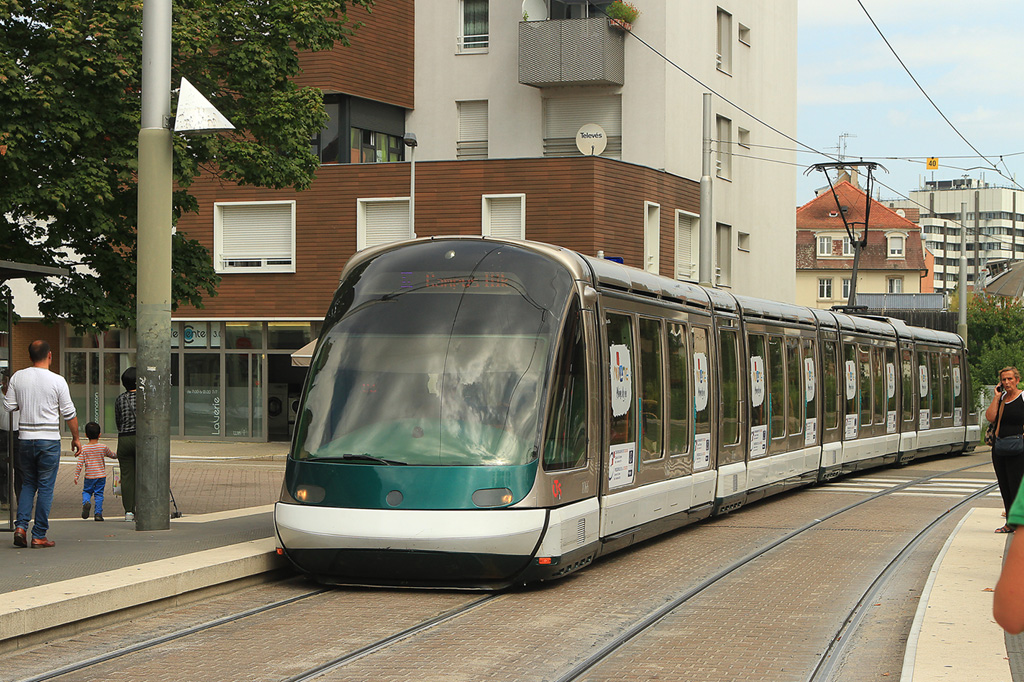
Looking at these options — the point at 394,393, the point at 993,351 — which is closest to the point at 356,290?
the point at 394,393

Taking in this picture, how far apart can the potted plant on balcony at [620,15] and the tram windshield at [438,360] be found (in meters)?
24.5

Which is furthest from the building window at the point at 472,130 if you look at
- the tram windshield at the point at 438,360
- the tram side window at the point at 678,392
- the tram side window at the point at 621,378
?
the tram windshield at the point at 438,360

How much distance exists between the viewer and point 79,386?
116 feet

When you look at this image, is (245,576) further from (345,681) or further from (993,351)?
(993,351)

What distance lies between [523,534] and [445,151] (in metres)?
27.4

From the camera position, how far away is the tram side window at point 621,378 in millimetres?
11570

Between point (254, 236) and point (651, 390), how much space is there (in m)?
22.5

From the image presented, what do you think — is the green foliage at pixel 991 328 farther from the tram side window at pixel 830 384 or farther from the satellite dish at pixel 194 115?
the satellite dish at pixel 194 115

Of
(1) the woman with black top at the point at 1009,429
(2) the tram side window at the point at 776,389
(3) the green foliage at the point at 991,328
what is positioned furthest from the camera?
(3) the green foliage at the point at 991,328

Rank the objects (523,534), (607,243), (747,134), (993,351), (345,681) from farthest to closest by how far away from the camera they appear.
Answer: (993,351) → (747,134) → (607,243) → (523,534) → (345,681)

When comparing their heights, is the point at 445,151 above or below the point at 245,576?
above

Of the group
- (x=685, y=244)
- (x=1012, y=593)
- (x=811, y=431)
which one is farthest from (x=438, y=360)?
(x=685, y=244)

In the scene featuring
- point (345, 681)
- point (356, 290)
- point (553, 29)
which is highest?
point (553, 29)

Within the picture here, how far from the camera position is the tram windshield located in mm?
10078
